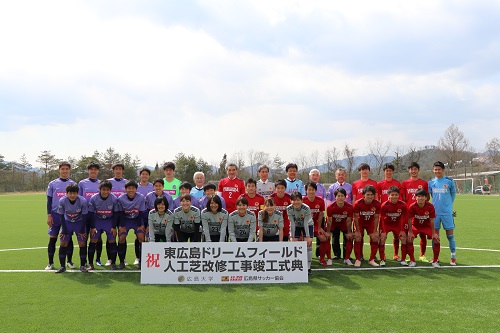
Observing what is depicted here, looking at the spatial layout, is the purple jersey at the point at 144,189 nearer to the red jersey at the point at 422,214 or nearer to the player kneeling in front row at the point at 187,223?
the player kneeling in front row at the point at 187,223

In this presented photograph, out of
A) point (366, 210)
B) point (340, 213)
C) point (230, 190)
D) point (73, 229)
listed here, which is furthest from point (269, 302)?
point (73, 229)

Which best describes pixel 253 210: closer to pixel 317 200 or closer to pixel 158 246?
pixel 317 200

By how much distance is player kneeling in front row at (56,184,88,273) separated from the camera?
6.20 meters

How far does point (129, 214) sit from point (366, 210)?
13.6 ft

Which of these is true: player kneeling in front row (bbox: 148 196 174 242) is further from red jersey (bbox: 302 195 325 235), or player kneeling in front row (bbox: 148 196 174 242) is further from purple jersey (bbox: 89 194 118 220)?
red jersey (bbox: 302 195 325 235)

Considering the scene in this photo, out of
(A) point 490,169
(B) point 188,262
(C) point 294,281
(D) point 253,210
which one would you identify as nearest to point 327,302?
(C) point 294,281

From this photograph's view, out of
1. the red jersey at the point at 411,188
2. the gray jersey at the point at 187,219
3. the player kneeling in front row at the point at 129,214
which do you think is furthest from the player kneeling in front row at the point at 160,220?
the red jersey at the point at 411,188

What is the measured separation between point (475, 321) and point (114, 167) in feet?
19.4

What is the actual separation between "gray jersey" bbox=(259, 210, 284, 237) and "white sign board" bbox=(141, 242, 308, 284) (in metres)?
0.61

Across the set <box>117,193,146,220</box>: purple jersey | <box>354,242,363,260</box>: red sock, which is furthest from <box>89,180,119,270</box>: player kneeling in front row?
<box>354,242,363,260</box>: red sock

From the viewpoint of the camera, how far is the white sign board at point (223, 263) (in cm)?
535

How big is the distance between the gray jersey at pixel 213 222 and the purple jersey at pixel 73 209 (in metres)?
2.03

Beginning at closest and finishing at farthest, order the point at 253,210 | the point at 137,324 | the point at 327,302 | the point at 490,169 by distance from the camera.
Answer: the point at 137,324
the point at 327,302
the point at 253,210
the point at 490,169

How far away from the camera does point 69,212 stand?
6195 mm
